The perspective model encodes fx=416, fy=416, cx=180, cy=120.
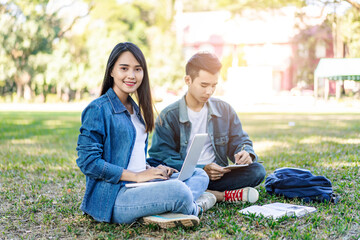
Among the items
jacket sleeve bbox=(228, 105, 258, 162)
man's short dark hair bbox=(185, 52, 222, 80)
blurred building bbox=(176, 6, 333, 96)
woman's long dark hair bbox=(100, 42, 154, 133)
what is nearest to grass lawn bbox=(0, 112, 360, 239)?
jacket sleeve bbox=(228, 105, 258, 162)

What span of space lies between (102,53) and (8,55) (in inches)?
240

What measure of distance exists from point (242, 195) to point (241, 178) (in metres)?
0.17

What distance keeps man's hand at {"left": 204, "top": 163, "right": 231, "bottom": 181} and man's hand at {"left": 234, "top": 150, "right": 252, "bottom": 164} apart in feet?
0.39

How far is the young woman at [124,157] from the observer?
2596mm

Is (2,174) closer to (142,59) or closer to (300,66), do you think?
(142,59)

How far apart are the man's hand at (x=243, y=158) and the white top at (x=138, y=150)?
837mm

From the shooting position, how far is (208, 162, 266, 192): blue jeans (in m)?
3.53

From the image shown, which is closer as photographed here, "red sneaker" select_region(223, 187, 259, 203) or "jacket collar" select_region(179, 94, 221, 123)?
"red sneaker" select_region(223, 187, 259, 203)

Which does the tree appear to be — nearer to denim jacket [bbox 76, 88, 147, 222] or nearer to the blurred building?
the blurred building

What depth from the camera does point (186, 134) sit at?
11.8 ft

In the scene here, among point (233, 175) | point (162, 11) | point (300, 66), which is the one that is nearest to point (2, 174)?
point (233, 175)

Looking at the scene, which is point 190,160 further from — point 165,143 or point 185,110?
point 185,110

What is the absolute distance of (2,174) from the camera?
4734 millimetres

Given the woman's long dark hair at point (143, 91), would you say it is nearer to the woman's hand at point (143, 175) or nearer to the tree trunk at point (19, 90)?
the woman's hand at point (143, 175)
